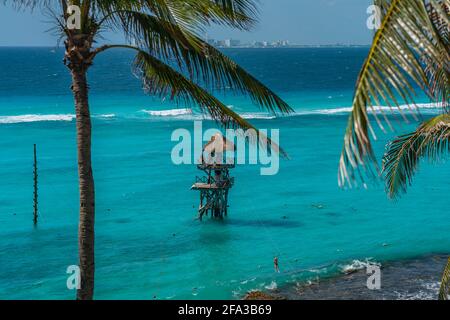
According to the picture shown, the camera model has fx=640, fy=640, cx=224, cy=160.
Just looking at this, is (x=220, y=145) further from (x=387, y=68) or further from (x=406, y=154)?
(x=387, y=68)

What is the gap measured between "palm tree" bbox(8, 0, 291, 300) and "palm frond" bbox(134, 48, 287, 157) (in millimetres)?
11

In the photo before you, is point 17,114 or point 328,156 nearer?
point 328,156

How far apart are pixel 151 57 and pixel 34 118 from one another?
186 feet

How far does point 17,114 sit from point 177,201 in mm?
39842

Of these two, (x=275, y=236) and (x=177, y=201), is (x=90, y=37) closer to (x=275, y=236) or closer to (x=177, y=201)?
(x=275, y=236)

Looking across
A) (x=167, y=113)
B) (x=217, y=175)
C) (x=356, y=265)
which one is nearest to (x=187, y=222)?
(x=217, y=175)

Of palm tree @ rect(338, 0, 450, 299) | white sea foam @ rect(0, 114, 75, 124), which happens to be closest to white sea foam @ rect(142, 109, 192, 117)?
white sea foam @ rect(0, 114, 75, 124)

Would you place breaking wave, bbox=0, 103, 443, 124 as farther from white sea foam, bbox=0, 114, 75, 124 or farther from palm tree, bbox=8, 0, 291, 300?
palm tree, bbox=8, 0, 291, 300

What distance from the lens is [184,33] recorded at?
6082mm

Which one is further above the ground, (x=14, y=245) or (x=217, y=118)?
(x=217, y=118)

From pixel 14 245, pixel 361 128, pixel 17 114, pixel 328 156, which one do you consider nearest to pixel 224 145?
pixel 14 245

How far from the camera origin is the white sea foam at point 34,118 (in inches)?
2335

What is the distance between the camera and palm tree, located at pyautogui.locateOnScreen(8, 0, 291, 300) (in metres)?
6.57
